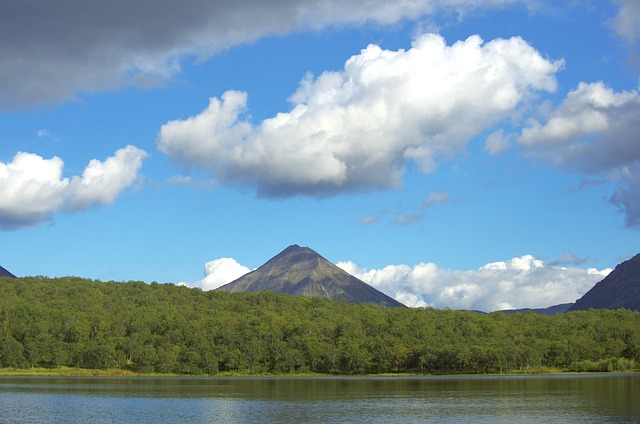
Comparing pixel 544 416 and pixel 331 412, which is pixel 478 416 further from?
pixel 331 412

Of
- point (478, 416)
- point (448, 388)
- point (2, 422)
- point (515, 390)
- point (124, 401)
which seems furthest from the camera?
point (448, 388)

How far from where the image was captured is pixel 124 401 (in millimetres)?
125562

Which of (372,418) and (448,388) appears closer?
(372,418)

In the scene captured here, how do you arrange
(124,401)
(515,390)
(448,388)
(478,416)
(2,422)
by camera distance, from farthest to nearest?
1. (448,388)
2. (515,390)
3. (124,401)
4. (478,416)
5. (2,422)

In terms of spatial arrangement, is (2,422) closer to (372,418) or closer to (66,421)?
(66,421)

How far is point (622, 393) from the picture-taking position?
12875cm

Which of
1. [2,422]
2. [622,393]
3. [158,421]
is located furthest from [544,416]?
[2,422]

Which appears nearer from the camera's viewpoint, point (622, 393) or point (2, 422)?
point (2, 422)

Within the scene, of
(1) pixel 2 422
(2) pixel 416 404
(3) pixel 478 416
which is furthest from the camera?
(2) pixel 416 404

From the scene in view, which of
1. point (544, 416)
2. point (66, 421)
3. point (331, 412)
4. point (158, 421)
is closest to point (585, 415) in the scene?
point (544, 416)

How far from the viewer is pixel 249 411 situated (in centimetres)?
10844

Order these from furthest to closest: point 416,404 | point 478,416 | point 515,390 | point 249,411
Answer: point 515,390
point 416,404
point 249,411
point 478,416

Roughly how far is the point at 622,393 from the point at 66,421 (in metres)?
88.8

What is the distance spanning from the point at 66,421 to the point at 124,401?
3235cm
